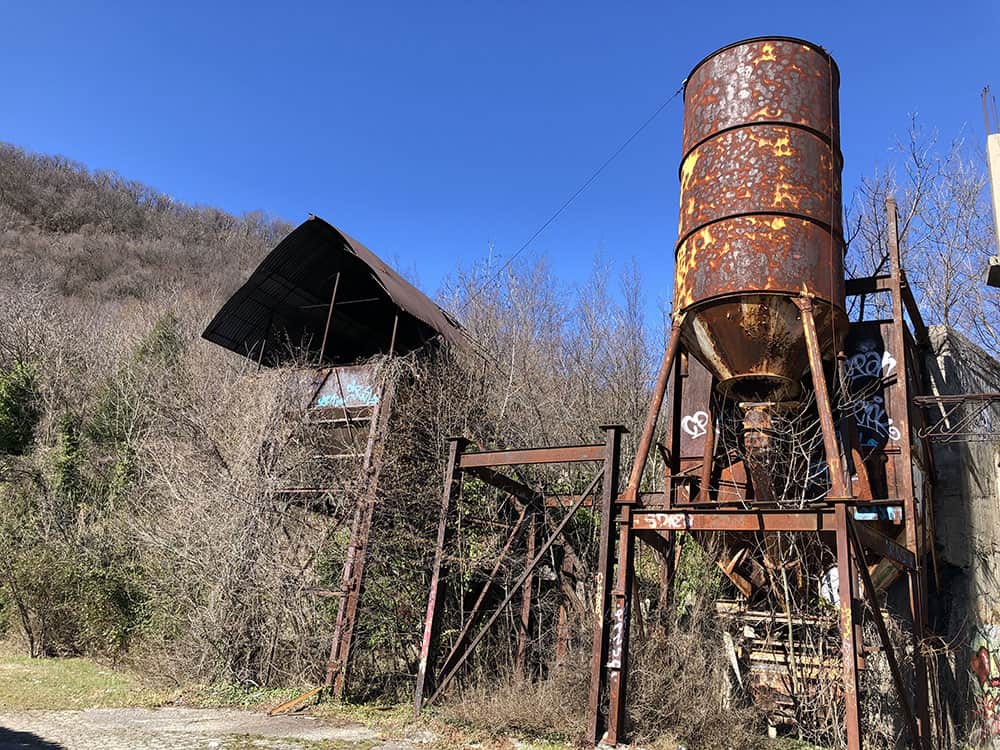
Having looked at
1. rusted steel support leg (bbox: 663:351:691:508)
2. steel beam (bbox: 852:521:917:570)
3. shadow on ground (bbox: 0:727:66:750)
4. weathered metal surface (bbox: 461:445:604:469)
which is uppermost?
rusted steel support leg (bbox: 663:351:691:508)

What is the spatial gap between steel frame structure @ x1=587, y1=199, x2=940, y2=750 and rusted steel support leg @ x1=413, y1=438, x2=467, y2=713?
7.67 feet

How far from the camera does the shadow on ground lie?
762 cm

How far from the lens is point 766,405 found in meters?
9.12

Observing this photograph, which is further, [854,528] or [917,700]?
[917,700]

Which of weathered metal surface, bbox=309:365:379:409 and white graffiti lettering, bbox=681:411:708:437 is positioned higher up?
weathered metal surface, bbox=309:365:379:409

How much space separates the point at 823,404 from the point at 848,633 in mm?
2180

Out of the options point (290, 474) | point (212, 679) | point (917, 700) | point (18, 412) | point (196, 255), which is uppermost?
point (196, 255)

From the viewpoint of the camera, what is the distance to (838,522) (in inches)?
269

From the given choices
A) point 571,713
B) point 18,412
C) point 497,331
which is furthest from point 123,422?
point 571,713

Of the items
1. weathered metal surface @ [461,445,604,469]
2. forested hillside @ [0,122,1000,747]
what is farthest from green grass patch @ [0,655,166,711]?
weathered metal surface @ [461,445,604,469]

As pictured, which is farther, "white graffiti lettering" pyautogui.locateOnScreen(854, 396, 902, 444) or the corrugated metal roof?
the corrugated metal roof

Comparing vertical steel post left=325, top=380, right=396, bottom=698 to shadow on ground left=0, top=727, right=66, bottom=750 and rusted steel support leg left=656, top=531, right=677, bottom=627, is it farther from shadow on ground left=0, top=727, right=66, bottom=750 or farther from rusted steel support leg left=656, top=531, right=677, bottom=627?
rusted steel support leg left=656, top=531, right=677, bottom=627

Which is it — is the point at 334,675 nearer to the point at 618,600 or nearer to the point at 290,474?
the point at 290,474

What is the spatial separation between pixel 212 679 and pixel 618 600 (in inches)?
278
